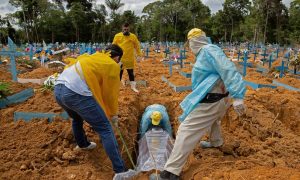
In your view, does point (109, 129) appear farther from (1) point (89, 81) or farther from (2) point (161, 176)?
(2) point (161, 176)

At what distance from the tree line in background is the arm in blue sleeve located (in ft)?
106

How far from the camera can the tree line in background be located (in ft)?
120

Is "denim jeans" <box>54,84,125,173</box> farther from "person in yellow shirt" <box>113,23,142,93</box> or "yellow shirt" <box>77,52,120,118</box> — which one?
"person in yellow shirt" <box>113,23,142,93</box>

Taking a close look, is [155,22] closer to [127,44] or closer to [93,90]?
[127,44]

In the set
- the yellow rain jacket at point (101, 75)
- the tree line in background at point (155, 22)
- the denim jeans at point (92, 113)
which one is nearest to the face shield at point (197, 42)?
the yellow rain jacket at point (101, 75)

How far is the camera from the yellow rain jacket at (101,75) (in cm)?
308

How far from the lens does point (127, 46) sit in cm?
713

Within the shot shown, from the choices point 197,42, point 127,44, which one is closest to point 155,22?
point 127,44

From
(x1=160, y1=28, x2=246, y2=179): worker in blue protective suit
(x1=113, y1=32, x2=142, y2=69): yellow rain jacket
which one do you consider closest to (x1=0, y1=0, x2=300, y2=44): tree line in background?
(x1=113, y1=32, x2=142, y2=69): yellow rain jacket

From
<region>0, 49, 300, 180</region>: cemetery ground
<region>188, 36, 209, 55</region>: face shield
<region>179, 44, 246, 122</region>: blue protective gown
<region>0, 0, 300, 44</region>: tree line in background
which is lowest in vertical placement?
<region>0, 49, 300, 180</region>: cemetery ground

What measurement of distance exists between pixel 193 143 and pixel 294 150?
1.74 metres

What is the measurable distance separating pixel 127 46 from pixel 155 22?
43.3m

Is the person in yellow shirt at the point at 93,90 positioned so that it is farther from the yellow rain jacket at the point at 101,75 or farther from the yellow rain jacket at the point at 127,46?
the yellow rain jacket at the point at 127,46

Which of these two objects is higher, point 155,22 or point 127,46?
point 155,22
